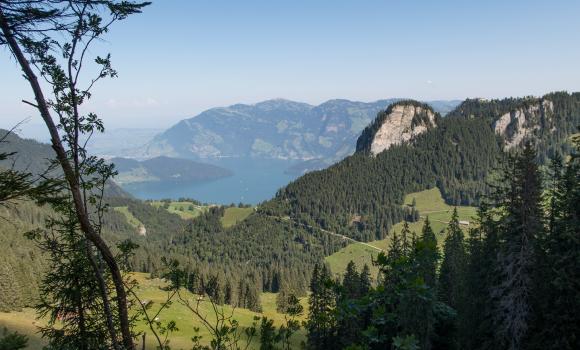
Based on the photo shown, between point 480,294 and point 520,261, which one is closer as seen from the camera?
point 520,261

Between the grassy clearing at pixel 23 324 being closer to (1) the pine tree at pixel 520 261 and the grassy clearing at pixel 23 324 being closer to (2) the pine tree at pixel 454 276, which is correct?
(2) the pine tree at pixel 454 276

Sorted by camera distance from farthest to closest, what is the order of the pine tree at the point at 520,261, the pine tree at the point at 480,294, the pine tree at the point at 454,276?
the pine tree at the point at 454,276 → the pine tree at the point at 480,294 → the pine tree at the point at 520,261

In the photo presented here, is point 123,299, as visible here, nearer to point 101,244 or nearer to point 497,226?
point 101,244

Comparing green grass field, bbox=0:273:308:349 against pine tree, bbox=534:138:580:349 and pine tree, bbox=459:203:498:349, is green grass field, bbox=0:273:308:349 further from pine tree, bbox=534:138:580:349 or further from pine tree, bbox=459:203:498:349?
pine tree, bbox=534:138:580:349

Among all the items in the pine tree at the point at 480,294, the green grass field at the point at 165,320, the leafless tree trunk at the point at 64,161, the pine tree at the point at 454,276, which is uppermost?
the leafless tree trunk at the point at 64,161

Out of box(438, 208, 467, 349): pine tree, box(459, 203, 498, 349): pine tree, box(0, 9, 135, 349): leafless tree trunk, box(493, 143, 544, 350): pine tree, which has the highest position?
box(0, 9, 135, 349): leafless tree trunk

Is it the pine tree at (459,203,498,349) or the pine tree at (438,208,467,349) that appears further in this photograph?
the pine tree at (438,208,467,349)

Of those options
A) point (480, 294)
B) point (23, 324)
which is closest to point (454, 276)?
point (480, 294)

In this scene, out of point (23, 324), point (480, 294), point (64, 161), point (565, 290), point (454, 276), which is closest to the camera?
point (64, 161)

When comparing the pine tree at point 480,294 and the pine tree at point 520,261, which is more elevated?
the pine tree at point 520,261

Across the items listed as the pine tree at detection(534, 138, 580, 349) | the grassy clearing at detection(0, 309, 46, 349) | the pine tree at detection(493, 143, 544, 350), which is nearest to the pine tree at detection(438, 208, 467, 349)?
the pine tree at detection(493, 143, 544, 350)

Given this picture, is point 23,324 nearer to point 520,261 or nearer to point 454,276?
point 454,276

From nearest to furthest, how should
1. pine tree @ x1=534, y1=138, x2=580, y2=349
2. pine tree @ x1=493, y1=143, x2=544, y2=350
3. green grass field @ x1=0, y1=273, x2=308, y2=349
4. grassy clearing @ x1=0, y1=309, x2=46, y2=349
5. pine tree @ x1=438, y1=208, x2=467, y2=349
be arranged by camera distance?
pine tree @ x1=534, y1=138, x2=580, y2=349
pine tree @ x1=493, y1=143, x2=544, y2=350
pine tree @ x1=438, y1=208, x2=467, y2=349
grassy clearing @ x1=0, y1=309, x2=46, y2=349
green grass field @ x1=0, y1=273, x2=308, y2=349

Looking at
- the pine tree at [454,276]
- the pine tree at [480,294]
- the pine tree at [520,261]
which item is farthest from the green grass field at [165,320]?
the pine tree at [520,261]
